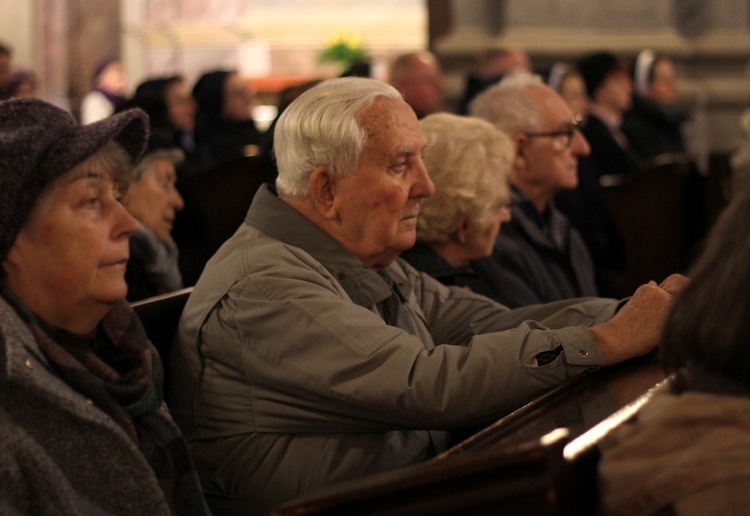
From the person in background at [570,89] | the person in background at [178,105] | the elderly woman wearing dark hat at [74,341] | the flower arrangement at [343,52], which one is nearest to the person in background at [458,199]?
the elderly woman wearing dark hat at [74,341]

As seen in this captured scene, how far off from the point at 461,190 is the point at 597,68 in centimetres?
545

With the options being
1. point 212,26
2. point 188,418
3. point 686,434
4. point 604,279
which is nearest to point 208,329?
point 188,418

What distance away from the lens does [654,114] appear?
350 inches

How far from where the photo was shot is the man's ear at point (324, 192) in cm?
274

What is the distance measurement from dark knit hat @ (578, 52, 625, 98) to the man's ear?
6395 mm

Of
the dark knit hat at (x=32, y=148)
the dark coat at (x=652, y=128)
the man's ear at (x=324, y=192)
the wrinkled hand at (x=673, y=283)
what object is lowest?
the dark coat at (x=652, y=128)

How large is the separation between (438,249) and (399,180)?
953mm

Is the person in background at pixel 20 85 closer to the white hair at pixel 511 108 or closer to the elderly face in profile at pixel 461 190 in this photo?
the white hair at pixel 511 108

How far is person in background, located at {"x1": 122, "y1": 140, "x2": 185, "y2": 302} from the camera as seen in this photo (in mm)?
4238

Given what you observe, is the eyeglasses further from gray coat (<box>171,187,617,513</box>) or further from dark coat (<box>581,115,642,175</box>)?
dark coat (<box>581,115,642,175</box>)

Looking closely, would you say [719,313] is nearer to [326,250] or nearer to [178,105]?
[326,250]

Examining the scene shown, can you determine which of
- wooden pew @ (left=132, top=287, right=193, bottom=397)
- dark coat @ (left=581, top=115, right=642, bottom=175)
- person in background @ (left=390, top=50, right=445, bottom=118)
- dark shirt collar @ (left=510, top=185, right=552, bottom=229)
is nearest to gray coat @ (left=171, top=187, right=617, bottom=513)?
wooden pew @ (left=132, top=287, right=193, bottom=397)

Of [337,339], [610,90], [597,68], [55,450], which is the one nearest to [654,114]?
[610,90]

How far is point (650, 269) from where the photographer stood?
663cm
